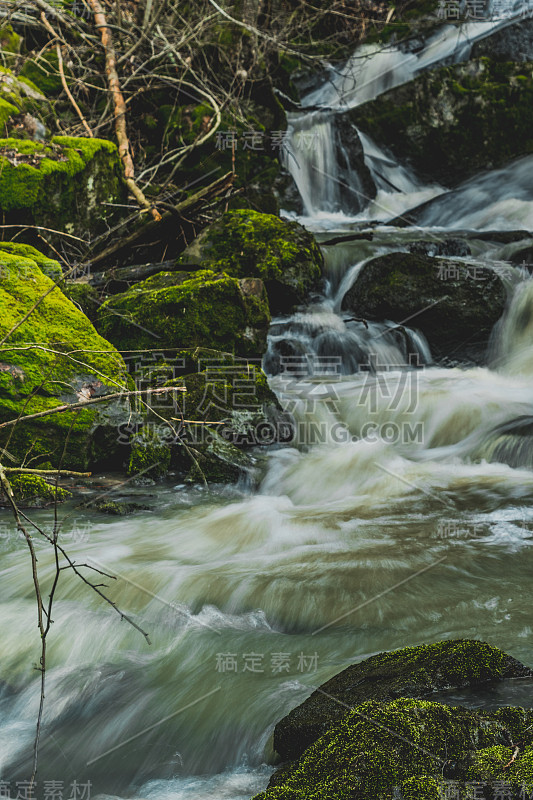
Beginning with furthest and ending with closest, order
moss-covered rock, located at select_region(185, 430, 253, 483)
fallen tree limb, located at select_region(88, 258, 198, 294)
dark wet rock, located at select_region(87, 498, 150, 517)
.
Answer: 1. fallen tree limb, located at select_region(88, 258, 198, 294)
2. moss-covered rock, located at select_region(185, 430, 253, 483)
3. dark wet rock, located at select_region(87, 498, 150, 517)

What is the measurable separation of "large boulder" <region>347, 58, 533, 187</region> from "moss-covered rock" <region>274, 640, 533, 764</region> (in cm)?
1371

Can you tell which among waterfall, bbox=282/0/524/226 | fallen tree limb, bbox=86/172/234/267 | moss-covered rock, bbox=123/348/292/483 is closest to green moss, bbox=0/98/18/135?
fallen tree limb, bbox=86/172/234/267

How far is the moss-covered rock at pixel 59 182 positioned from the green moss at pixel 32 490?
431 centimetres

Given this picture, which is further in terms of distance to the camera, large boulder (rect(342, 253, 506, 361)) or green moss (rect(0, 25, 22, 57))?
green moss (rect(0, 25, 22, 57))

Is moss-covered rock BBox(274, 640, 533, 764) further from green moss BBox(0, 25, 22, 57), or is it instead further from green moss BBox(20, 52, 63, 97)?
green moss BBox(0, 25, 22, 57)

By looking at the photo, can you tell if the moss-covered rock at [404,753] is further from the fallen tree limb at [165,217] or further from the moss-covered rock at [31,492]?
the fallen tree limb at [165,217]

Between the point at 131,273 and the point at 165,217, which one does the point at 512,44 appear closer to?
the point at 165,217

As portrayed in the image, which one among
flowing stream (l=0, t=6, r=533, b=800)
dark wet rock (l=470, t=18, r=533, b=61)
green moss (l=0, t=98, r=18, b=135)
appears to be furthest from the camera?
dark wet rock (l=470, t=18, r=533, b=61)

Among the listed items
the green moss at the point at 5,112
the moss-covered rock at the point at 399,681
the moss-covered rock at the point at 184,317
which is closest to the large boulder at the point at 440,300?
the moss-covered rock at the point at 184,317

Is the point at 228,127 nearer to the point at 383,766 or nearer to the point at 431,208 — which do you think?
the point at 431,208

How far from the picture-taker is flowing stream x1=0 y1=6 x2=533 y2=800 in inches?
99.0

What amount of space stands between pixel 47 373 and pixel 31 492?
35.7 inches

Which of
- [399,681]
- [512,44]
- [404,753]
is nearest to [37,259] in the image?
[399,681]

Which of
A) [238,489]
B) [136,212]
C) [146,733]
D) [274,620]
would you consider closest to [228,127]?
[136,212]
